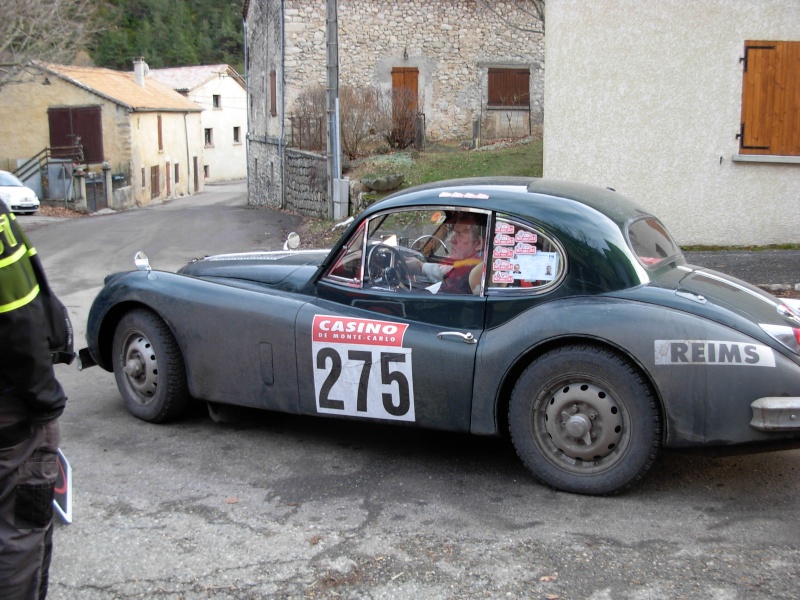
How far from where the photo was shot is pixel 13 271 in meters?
2.72

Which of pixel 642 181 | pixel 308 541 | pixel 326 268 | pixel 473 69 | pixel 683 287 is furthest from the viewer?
pixel 473 69

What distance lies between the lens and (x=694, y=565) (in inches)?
143

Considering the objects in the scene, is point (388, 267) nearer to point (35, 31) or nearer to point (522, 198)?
point (522, 198)

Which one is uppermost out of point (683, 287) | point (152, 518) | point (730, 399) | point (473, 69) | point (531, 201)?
point (473, 69)

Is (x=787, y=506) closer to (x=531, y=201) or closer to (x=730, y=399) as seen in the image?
(x=730, y=399)

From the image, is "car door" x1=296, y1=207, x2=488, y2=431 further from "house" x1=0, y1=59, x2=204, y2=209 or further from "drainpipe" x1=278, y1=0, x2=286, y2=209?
"house" x1=0, y1=59, x2=204, y2=209

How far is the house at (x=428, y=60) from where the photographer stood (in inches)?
1039

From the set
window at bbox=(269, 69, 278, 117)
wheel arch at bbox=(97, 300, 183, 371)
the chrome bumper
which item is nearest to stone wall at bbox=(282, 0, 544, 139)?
window at bbox=(269, 69, 278, 117)

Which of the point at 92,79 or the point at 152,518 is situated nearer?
the point at 152,518

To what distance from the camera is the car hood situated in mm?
5375

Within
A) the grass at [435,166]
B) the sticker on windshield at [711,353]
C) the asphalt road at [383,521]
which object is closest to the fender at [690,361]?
the sticker on windshield at [711,353]

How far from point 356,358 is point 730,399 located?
1.91m

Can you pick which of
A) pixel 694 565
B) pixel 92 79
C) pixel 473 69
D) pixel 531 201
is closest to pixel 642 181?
pixel 531 201

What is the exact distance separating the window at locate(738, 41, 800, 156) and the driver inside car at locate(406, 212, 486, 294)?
25.0 feet
